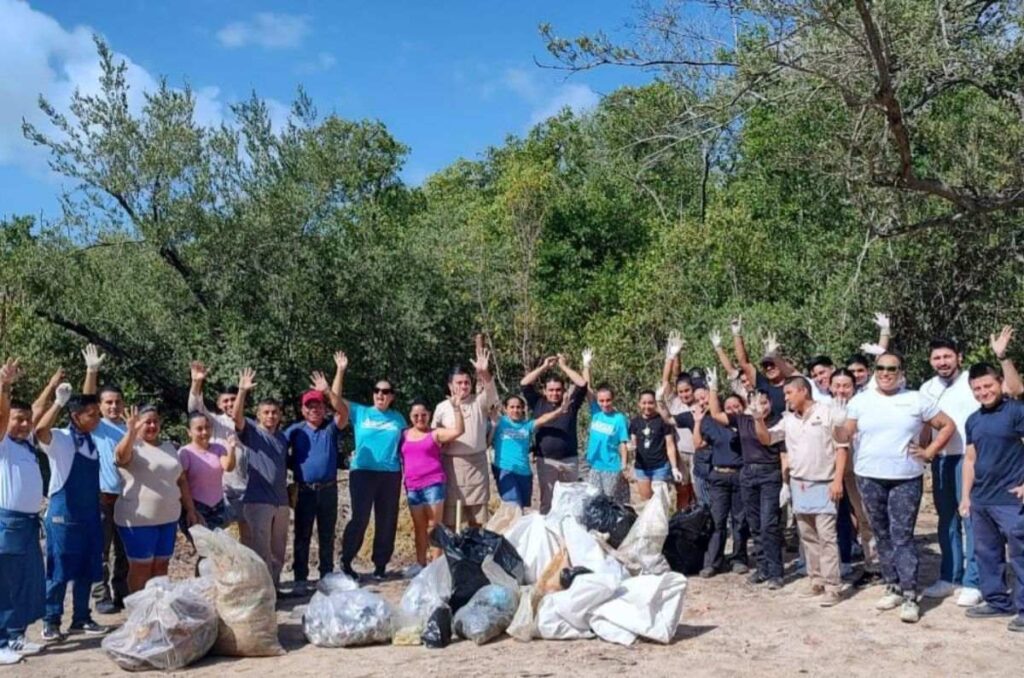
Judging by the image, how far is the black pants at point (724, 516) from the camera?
8273mm

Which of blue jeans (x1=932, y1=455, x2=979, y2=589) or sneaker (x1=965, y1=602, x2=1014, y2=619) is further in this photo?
blue jeans (x1=932, y1=455, x2=979, y2=589)

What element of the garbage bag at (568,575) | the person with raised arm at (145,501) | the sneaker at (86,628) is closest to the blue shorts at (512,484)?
the garbage bag at (568,575)

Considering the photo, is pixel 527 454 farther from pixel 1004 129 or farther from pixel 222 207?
pixel 222 207

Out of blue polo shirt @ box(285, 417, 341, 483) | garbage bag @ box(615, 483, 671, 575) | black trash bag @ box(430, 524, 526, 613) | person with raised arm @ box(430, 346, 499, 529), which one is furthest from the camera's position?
person with raised arm @ box(430, 346, 499, 529)

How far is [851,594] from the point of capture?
24.5 ft

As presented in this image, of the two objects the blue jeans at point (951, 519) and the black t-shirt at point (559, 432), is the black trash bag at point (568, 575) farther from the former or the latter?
the blue jeans at point (951, 519)

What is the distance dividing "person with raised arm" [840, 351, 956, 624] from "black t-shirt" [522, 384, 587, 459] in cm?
274

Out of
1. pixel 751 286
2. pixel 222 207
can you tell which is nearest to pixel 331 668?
pixel 222 207

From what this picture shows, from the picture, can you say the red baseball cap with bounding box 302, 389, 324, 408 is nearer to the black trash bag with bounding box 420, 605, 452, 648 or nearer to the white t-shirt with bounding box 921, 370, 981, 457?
the black trash bag with bounding box 420, 605, 452, 648

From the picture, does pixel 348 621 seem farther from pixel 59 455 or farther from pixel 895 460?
pixel 895 460

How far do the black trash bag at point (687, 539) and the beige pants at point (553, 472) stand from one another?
1.16 meters

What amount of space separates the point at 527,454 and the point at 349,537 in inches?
67.8

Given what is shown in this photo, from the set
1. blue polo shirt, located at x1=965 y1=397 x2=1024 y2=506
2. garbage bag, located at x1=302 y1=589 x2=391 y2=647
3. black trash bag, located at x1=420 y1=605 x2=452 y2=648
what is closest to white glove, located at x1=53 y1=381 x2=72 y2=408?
garbage bag, located at x1=302 y1=589 x2=391 y2=647

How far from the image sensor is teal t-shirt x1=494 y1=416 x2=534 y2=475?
8875 mm
